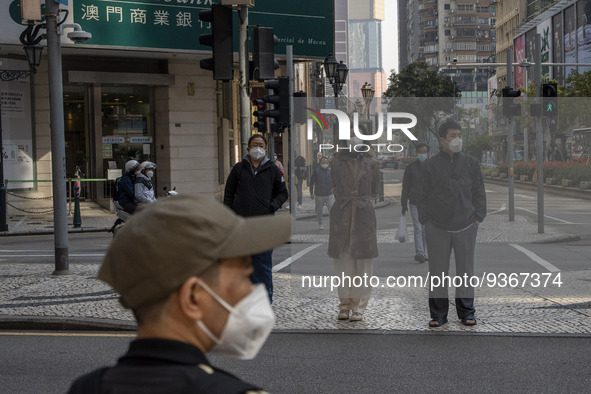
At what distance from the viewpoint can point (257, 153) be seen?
31.3 ft

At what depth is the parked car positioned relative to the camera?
9180 mm

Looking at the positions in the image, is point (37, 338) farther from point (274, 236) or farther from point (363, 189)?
point (274, 236)

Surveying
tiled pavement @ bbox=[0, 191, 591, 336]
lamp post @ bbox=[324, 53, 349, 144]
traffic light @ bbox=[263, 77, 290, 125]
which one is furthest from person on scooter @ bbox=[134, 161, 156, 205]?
lamp post @ bbox=[324, 53, 349, 144]

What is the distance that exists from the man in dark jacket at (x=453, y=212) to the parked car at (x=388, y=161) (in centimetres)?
68

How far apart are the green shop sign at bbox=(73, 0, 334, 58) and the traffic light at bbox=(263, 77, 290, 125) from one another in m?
Answer: 10.8

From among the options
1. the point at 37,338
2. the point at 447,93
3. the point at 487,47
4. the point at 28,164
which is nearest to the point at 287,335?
the point at 37,338

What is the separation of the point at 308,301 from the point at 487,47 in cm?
15785

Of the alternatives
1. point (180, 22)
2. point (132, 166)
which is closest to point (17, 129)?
point (180, 22)

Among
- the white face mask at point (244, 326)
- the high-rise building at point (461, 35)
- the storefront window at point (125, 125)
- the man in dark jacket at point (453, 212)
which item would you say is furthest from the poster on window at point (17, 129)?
the high-rise building at point (461, 35)

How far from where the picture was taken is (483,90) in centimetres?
16512

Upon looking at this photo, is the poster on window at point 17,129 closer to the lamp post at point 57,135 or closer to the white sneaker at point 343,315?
the lamp post at point 57,135

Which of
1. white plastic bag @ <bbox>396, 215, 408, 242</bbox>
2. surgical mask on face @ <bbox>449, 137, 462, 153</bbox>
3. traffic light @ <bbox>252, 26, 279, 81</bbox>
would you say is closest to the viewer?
surgical mask on face @ <bbox>449, 137, 462, 153</bbox>

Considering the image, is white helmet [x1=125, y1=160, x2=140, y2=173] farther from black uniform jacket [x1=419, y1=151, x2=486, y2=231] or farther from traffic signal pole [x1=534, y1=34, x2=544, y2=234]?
black uniform jacket [x1=419, y1=151, x2=486, y2=231]

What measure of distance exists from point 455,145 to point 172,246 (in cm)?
693
